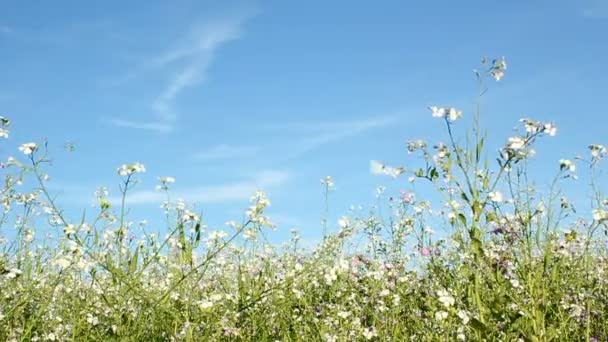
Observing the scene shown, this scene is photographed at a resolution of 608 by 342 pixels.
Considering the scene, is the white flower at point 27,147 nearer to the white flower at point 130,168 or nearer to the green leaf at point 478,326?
the white flower at point 130,168

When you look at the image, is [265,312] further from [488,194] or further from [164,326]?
[488,194]

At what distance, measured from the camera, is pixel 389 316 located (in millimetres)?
5438

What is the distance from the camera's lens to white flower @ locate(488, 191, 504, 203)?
3850 mm

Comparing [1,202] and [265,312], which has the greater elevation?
[1,202]

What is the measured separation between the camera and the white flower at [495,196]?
3850 mm

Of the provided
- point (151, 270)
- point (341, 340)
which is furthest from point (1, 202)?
point (341, 340)

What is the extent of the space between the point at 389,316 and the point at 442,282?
614 mm

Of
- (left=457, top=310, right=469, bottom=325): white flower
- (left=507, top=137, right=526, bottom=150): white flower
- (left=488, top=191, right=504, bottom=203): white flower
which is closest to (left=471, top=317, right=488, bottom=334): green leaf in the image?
(left=457, top=310, right=469, bottom=325): white flower

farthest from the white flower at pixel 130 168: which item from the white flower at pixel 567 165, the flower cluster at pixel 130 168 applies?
the white flower at pixel 567 165

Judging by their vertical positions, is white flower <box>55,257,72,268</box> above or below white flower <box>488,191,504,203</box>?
below

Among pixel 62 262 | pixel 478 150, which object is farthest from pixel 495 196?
pixel 62 262

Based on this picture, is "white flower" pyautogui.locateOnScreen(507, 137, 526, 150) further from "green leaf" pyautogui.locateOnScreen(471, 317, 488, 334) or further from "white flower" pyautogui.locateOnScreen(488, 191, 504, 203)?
"green leaf" pyautogui.locateOnScreen(471, 317, 488, 334)

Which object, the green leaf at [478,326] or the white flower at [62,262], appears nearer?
the green leaf at [478,326]

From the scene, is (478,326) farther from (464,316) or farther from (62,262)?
(62,262)
